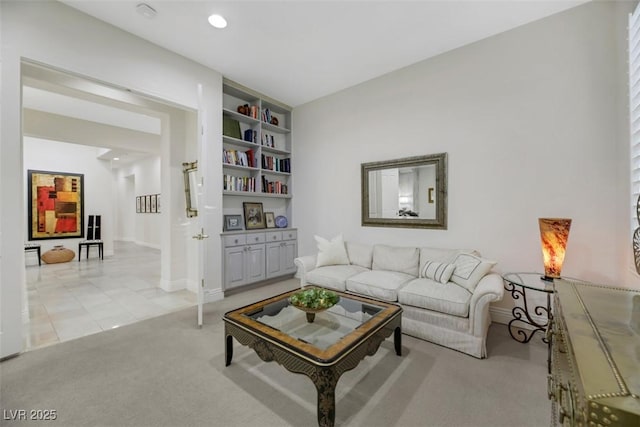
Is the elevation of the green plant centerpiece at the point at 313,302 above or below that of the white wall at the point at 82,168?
below

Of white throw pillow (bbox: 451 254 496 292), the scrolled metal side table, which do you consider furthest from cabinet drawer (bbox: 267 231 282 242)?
the scrolled metal side table

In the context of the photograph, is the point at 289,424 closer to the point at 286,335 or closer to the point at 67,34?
the point at 286,335

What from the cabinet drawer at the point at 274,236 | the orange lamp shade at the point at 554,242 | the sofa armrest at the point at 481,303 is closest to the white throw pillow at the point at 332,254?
the cabinet drawer at the point at 274,236

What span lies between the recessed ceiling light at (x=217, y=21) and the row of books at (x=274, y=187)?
2.20 m

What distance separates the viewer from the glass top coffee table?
4.58 feet

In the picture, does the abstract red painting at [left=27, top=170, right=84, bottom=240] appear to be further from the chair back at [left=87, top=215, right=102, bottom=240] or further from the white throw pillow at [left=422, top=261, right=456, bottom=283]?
the white throw pillow at [left=422, top=261, right=456, bottom=283]

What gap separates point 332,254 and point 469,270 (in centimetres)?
161

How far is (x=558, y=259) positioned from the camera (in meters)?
2.20

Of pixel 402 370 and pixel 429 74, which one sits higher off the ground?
pixel 429 74

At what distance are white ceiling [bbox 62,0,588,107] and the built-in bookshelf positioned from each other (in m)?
0.63

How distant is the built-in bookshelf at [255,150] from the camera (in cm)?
393

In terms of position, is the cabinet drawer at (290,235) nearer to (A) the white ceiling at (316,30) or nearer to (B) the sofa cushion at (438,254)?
(B) the sofa cushion at (438,254)

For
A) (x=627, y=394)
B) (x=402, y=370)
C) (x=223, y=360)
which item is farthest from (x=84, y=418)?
(x=627, y=394)

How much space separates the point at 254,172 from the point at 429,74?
9.39ft
